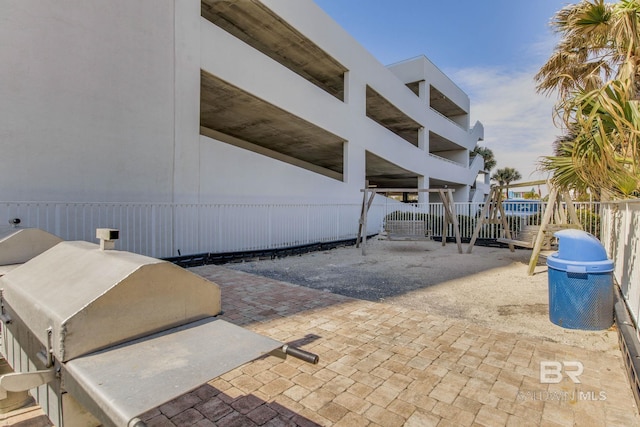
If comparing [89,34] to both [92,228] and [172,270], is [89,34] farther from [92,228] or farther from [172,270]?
[172,270]

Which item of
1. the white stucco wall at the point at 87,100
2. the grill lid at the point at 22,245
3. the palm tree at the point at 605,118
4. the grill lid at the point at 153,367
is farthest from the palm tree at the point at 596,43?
the white stucco wall at the point at 87,100

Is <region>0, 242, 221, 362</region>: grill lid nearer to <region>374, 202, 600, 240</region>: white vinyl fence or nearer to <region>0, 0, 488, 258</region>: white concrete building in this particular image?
<region>0, 0, 488, 258</region>: white concrete building

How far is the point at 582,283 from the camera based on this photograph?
145 inches

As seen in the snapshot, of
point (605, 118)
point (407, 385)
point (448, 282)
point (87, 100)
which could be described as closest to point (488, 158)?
point (448, 282)

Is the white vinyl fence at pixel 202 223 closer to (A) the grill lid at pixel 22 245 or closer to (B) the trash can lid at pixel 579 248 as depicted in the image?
(A) the grill lid at pixel 22 245

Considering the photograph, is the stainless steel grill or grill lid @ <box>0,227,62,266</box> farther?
grill lid @ <box>0,227,62,266</box>

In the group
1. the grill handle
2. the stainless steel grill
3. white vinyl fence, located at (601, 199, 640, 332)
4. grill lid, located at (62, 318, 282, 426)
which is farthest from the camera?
white vinyl fence, located at (601, 199, 640, 332)

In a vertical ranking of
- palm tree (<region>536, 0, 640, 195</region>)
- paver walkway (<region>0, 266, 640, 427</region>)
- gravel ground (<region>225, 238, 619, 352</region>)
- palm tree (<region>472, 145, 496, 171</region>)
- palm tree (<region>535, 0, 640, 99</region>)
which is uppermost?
palm tree (<region>472, 145, 496, 171</region>)

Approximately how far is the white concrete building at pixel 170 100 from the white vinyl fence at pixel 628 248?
8.33m

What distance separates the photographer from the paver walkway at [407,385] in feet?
7.44

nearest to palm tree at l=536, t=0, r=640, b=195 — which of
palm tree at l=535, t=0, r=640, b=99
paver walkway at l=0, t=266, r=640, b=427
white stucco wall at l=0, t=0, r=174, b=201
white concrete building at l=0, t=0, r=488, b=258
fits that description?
palm tree at l=535, t=0, r=640, b=99

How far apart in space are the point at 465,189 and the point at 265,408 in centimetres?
2753

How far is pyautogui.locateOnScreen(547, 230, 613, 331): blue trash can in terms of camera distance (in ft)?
12.0

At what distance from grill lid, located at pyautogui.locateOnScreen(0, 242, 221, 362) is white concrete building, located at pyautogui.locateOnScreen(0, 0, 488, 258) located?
5.72 metres
